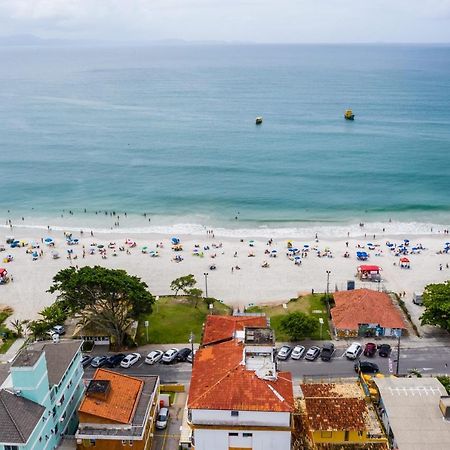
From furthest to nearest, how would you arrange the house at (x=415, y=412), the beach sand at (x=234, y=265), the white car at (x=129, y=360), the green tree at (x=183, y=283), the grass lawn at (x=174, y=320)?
the beach sand at (x=234, y=265)
the green tree at (x=183, y=283)
the grass lawn at (x=174, y=320)
the white car at (x=129, y=360)
the house at (x=415, y=412)

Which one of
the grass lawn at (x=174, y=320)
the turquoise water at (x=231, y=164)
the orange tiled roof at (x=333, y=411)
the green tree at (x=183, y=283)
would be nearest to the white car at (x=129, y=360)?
the grass lawn at (x=174, y=320)

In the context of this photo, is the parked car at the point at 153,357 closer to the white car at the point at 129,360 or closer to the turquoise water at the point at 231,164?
the white car at the point at 129,360

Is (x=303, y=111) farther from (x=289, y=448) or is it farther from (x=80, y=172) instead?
(x=289, y=448)

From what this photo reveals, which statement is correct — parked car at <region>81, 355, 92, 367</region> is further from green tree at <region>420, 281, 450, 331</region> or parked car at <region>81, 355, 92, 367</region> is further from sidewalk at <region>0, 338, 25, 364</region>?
green tree at <region>420, 281, 450, 331</region>

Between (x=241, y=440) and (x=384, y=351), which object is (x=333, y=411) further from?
(x=384, y=351)

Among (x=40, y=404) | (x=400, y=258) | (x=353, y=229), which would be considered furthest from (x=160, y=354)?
(x=353, y=229)

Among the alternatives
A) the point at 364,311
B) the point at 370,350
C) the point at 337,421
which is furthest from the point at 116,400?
the point at 364,311

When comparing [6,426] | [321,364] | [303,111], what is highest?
[303,111]
